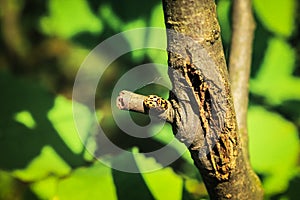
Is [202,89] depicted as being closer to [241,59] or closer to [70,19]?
[241,59]

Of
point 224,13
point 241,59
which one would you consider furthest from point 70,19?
point 241,59

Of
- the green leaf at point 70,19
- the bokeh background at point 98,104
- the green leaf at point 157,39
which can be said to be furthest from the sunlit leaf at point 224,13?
the green leaf at point 70,19

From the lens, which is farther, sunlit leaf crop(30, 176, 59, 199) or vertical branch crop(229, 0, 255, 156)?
sunlit leaf crop(30, 176, 59, 199)

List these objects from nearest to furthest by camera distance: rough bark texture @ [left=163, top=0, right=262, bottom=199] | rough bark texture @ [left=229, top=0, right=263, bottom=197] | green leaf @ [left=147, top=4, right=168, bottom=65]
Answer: rough bark texture @ [left=163, top=0, right=262, bottom=199]
rough bark texture @ [left=229, top=0, right=263, bottom=197]
green leaf @ [left=147, top=4, right=168, bottom=65]

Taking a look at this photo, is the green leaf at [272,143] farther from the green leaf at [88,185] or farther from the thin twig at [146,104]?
the thin twig at [146,104]

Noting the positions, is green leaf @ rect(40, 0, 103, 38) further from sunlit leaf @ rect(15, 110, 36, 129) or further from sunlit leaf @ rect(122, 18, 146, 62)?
sunlit leaf @ rect(15, 110, 36, 129)

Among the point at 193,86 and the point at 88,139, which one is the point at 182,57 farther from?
the point at 88,139

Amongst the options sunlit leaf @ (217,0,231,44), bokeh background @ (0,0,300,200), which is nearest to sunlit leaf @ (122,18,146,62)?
bokeh background @ (0,0,300,200)
